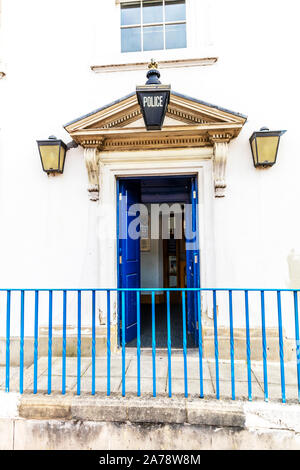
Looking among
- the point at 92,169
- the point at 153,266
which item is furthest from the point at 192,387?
the point at 153,266

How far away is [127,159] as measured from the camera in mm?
3801

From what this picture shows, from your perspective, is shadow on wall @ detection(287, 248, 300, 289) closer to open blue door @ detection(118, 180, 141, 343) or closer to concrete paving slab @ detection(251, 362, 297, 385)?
concrete paving slab @ detection(251, 362, 297, 385)

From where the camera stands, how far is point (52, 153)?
145 inches

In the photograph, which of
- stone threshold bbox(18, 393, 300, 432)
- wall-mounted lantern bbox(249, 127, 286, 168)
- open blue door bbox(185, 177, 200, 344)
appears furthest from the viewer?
open blue door bbox(185, 177, 200, 344)

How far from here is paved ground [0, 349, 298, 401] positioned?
8.56ft

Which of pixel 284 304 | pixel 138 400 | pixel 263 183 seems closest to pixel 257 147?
pixel 263 183

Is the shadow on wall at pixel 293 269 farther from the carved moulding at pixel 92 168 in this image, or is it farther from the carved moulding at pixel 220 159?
the carved moulding at pixel 92 168

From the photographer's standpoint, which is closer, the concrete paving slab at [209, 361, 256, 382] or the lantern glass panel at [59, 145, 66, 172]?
the concrete paving slab at [209, 361, 256, 382]

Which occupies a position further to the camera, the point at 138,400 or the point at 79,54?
the point at 79,54

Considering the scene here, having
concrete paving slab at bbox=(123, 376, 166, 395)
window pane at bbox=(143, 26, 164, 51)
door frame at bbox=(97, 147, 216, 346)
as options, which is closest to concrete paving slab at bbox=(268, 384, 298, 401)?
concrete paving slab at bbox=(123, 376, 166, 395)

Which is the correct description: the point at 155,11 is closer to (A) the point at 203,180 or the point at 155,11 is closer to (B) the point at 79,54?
(B) the point at 79,54

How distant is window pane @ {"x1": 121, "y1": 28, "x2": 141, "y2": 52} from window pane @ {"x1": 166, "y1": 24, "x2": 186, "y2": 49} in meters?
0.46

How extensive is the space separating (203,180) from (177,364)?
2486 millimetres

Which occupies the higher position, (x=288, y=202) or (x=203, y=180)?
(x=203, y=180)
